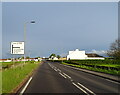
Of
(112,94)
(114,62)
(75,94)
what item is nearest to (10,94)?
(75,94)

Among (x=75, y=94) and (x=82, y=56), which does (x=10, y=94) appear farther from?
(x=82, y=56)

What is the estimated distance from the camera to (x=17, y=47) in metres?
34.6

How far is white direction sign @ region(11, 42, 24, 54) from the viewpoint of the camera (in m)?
34.3

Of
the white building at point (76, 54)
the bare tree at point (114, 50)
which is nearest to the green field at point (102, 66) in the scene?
the bare tree at point (114, 50)

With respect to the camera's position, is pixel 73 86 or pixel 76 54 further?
pixel 76 54

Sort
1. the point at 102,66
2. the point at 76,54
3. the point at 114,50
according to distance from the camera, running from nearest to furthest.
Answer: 1. the point at 102,66
2. the point at 114,50
3. the point at 76,54

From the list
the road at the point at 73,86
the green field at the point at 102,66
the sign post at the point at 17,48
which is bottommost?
the road at the point at 73,86

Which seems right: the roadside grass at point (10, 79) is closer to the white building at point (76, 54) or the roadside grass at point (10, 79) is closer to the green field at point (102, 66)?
the green field at point (102, 66)

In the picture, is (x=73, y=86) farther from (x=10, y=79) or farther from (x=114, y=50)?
(x=114, y=50)

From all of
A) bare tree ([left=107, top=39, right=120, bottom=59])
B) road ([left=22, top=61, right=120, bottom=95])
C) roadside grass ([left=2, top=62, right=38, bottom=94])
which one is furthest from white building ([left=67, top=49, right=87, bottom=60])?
road ([left=22, top=61, right=120, bottom=95])

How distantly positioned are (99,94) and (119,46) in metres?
69.2

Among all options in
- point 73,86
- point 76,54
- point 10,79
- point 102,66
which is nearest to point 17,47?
point 102,66

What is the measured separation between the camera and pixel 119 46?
252 ft

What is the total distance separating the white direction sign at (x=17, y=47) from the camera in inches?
1351
